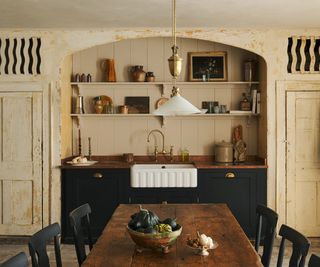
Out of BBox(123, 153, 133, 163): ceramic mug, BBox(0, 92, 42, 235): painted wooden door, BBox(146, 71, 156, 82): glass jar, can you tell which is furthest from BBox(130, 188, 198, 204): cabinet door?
BBox(146, 71, 156, 82): glass jar

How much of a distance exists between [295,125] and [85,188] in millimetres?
2692

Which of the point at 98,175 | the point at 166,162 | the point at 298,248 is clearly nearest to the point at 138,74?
the point at 166,162

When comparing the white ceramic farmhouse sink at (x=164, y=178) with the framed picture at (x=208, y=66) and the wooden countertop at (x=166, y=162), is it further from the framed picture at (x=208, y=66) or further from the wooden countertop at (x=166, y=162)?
the framed picture at (x=208, y=66)

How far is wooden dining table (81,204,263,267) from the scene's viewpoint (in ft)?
7.25

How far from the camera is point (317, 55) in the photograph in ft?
17.2

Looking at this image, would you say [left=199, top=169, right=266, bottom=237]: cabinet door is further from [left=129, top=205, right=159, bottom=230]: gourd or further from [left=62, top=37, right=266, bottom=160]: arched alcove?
[left=129, top=205, right=159, bottom=230]: gourd

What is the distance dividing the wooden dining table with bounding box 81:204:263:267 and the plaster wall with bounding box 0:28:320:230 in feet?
6.88

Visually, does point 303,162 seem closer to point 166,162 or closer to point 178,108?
point 166,162

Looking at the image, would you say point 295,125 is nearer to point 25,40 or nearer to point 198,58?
point 198,58

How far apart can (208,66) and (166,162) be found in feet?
4.68

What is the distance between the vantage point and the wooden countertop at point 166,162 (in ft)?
16.5

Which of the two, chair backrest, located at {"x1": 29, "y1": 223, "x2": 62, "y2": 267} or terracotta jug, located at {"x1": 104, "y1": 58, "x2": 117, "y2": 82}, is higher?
terracotta jug, located at {"x1": 104, "y1": 58, "x2": 117, "y2": 82}

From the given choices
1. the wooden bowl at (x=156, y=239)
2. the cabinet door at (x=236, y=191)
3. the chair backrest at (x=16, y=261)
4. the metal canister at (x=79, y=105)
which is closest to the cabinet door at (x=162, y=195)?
the cabinet door at (x=236, y=191)

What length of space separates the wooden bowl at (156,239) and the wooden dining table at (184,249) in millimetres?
44
